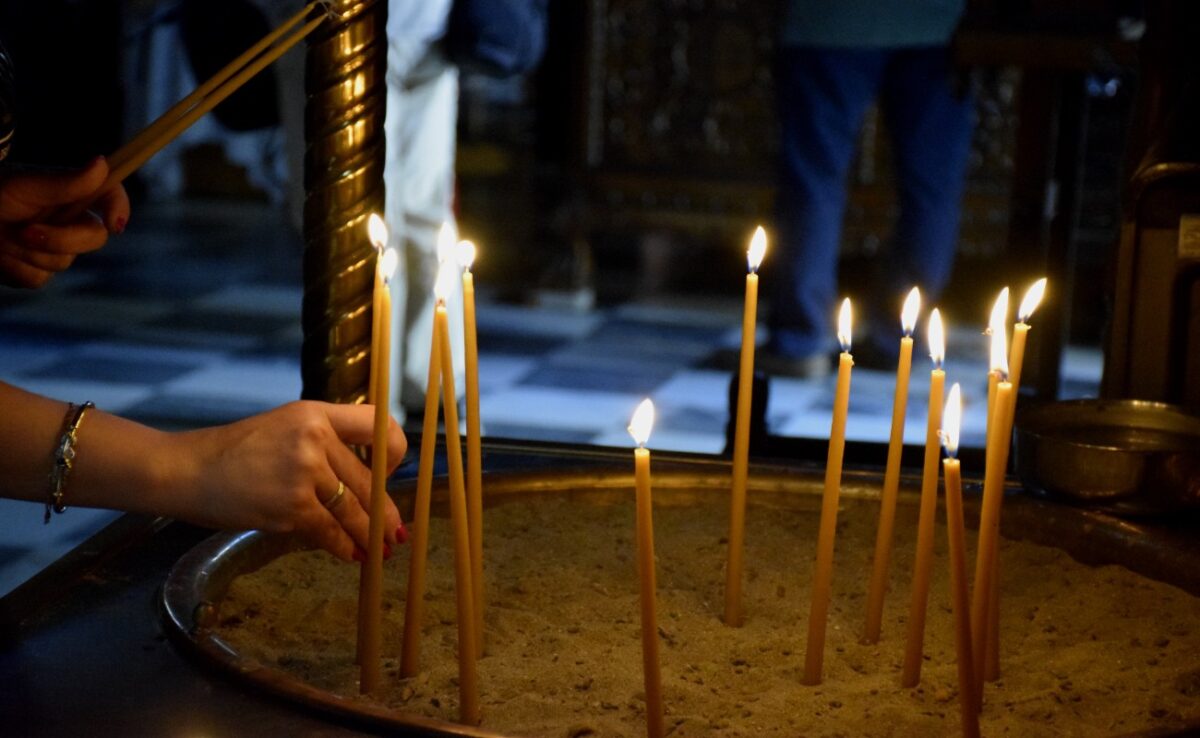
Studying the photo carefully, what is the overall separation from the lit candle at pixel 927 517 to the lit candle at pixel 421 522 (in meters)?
0.36

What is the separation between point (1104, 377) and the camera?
2098mm

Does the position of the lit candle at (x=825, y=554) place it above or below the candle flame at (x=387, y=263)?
below

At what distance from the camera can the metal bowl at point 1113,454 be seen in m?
1.62

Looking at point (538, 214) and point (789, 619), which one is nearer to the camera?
point (789, 619)

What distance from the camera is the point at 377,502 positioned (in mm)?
1218

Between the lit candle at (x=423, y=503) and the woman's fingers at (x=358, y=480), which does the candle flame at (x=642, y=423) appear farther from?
the woman's fingers at (x=358, y=480)

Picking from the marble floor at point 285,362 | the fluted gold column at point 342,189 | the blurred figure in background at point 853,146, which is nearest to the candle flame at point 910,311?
the fluted gold column at point 342,189

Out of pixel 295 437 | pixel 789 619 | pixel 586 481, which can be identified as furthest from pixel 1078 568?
pixel 295 437

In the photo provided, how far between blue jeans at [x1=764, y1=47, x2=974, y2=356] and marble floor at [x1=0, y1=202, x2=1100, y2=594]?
9.7 inches

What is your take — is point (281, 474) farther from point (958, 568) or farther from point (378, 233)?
point (958, 568)

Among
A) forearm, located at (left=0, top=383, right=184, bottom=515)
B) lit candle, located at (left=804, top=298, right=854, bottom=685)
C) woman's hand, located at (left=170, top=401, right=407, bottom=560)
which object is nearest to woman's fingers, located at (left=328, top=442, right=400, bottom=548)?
woman's hand, located at (left=170, top=401, right=407, bottom=560)

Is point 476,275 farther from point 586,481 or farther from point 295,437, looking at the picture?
point 295,437

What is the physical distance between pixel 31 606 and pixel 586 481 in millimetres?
642

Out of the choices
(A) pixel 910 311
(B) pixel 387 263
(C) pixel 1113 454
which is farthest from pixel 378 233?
(C) pixel 1113 454
